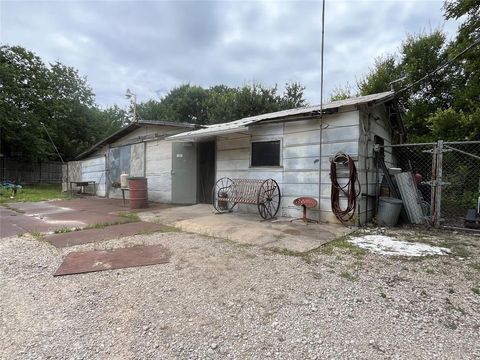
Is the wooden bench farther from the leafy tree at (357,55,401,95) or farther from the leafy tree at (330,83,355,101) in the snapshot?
the leafy tree at (330,83,355,101)

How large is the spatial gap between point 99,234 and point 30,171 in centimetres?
2134

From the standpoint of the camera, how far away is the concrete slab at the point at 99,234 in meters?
5.10

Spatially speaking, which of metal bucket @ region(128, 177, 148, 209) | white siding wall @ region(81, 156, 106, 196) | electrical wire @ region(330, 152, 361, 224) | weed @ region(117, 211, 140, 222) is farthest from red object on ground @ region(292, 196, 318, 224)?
white siding wall @ region(81, 156, 106, 196)

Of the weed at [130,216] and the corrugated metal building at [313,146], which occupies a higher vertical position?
the corrugated metal building at [313,146]

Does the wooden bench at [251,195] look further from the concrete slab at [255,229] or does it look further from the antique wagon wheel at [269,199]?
the concrete slab at [255,229]

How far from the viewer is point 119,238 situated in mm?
5309

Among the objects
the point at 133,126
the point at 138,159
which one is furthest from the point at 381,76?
the point at 138,159

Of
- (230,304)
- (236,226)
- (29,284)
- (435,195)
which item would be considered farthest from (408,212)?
(29,284)

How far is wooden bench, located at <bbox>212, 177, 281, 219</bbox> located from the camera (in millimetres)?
7215

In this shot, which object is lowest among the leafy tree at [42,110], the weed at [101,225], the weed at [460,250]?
the weed at [101,225]

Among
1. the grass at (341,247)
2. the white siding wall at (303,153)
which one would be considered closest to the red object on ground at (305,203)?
the white siding wall at (303,153)

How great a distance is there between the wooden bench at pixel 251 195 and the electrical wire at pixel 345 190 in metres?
1.51

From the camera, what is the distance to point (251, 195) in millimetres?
7590

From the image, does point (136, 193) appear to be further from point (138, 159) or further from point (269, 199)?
point (269, 199)
